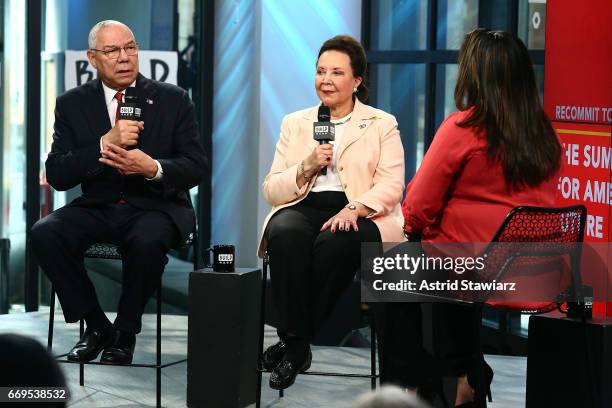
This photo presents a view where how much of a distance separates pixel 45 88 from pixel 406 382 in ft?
10.9

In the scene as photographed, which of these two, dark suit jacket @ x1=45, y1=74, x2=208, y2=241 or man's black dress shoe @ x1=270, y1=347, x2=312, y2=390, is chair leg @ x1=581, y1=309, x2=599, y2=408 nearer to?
man's black dress shoe @ x1=270, y1=347, x2=312, y2=390

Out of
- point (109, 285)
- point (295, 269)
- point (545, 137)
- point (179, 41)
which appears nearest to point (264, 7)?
point (179, 41)

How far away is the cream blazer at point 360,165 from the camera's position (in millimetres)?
4176

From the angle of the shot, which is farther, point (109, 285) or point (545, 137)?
point (109, 285)

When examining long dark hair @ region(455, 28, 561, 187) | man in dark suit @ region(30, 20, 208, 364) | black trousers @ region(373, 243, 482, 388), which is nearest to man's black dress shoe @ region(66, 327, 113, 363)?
man in dark suit @ region(30, 20, 208, 364)

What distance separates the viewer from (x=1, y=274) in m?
6.21

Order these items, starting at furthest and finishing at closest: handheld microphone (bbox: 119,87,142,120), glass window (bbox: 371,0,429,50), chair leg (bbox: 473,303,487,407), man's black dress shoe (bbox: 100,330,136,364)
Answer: glass window (bbox: 371,0,429,50) < handheld microphone (bbox: 119,87,142,120) < man's black dress shoe (bbox: 100,330,136,364) < chair leg (bbox: 473,303,487,407)

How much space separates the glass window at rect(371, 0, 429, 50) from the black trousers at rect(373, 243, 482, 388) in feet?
7.17

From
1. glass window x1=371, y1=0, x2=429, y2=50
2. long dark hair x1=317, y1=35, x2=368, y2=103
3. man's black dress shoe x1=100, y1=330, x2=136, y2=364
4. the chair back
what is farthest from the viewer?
glass window x1=371, y1=0, x2=429, y2=50

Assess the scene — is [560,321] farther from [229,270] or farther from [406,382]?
[229,270]

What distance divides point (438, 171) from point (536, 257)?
411mm

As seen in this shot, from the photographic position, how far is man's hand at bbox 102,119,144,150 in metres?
4.21

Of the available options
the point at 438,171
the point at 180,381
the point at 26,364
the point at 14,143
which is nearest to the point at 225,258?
the point at 180,381

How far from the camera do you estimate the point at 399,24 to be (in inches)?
230
